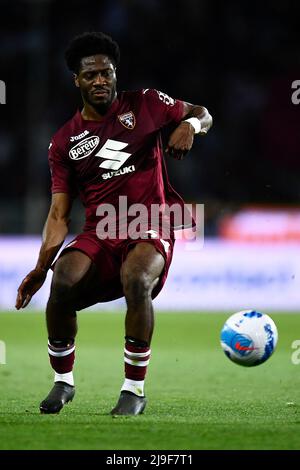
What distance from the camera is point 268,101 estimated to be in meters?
21.5

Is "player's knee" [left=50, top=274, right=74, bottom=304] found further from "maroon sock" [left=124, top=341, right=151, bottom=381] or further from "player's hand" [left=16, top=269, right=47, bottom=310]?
"maroon sock" [left=124, top=341, right=151, bottom=381]

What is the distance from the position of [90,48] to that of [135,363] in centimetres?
222

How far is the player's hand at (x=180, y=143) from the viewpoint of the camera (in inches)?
255

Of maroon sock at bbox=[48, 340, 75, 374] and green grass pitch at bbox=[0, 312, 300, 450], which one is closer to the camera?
green grass pitch at bbox=[0, 312, 300, 450]

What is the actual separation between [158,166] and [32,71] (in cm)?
1518

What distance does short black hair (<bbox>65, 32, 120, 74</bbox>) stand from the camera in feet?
22.7

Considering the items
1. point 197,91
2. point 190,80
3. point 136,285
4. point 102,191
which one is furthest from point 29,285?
point 190,80

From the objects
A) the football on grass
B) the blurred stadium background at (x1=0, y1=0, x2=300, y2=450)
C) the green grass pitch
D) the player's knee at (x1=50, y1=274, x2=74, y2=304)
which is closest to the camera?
the green grass pitch

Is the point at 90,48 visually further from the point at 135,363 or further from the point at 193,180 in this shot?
the point at 193,180

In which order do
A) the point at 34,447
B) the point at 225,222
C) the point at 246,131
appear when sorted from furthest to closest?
the point at 246,131
the point at 225,222
the point at 34,447

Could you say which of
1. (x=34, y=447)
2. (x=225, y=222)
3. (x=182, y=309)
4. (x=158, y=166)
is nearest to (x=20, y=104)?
(x=225, y=222)

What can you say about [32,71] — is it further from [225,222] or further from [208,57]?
[225,222]

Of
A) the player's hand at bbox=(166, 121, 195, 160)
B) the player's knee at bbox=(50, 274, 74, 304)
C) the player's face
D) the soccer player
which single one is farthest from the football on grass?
the player's face

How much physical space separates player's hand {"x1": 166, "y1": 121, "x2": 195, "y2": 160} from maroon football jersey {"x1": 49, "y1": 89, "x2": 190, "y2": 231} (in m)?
0.50
